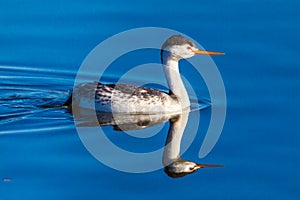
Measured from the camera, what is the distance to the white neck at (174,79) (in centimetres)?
1362

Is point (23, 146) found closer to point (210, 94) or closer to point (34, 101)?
point (34, 101)

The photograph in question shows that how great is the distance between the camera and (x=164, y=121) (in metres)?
13.2

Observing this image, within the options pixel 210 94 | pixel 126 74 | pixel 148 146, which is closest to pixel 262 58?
pixel 210 94

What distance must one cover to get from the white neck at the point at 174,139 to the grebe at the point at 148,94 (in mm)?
304

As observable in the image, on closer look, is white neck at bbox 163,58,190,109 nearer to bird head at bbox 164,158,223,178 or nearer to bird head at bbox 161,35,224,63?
bird head at bbox 161,35,224,63

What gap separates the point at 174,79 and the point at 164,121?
2.75ft

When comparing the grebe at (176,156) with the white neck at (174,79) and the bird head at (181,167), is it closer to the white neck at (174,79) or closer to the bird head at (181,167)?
the bird head at (181,167)

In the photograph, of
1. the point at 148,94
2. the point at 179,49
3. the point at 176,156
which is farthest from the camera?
the point at 179,49

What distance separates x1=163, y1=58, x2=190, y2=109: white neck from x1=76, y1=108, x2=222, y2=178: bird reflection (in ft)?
0.93

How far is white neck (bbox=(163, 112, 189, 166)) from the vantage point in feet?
38.7

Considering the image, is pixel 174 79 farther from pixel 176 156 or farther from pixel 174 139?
pixel 176 156

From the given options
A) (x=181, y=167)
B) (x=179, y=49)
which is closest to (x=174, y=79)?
(x=179, y=49)

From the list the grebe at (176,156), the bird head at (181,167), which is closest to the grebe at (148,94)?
the grebe at (176,156)

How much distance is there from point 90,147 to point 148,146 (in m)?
0.77
